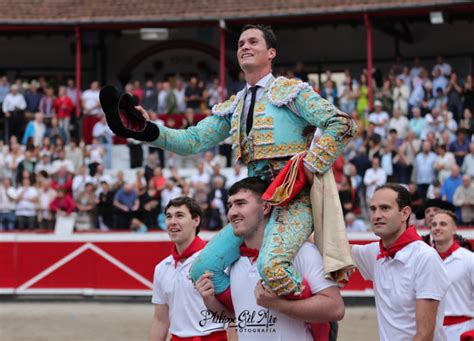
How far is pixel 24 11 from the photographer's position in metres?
21.6

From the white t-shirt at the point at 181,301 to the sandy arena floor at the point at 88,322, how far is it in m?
5.28

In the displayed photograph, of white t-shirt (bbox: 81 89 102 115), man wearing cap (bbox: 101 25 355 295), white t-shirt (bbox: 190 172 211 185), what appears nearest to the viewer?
man wearing cap (bbox: 101 25 355 295)

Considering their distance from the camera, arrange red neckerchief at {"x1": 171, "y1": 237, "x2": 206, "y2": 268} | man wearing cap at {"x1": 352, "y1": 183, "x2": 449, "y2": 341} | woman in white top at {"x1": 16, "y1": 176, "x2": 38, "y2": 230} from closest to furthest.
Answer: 1. man wearing cap at {"x1": 352, "y1": 183, "x2": 449, "y2": 341}
2. red neckerchief at {"x1": 171, "y1": 237, "x2": 206, "y2": 268}
3. woman in white top at {"x1": 16, "y1": 176, "x2": 38, "y2": 230}

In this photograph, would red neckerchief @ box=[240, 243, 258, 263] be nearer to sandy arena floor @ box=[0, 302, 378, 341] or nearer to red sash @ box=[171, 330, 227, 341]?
red sash @ box=[171, 330, 227, 341]

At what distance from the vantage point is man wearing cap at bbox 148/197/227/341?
20.6 ft

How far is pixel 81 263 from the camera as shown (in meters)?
14.7

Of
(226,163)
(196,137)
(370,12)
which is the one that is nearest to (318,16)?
(370,12)

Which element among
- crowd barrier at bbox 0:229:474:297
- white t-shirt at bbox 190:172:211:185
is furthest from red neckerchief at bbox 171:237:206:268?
white t-shirt at bbox 190:172:211:185

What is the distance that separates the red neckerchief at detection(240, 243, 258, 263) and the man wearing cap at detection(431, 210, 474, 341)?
2256 millimetres

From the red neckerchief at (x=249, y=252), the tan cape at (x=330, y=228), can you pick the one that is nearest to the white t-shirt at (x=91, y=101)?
the red neckerchief at (x=249, y=252)

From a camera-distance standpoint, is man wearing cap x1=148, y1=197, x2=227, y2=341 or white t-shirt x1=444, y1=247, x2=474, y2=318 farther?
white t-shirt x1=444, y1=247, x2=474, y2=318

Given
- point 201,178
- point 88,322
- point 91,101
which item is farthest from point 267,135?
point 91,101

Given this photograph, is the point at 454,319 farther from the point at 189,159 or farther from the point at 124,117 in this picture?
the point at 189,159

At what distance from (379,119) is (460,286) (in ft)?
31.9
